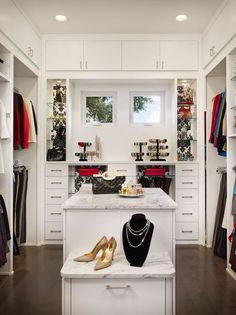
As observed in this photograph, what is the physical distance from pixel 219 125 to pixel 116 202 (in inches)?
82.4

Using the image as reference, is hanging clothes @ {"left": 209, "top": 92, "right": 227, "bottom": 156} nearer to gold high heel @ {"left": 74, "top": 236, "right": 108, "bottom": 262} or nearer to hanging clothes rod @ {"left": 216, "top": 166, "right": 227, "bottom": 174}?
hanging clothes rod @ {"left": 216, "top": 166, "right": 227, "bottom": 174}

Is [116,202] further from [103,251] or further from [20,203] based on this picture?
[20,203]

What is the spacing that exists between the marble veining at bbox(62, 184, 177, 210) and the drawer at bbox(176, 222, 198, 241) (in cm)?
185

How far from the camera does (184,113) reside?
468 cm

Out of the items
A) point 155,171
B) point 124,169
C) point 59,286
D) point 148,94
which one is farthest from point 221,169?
point 59,286

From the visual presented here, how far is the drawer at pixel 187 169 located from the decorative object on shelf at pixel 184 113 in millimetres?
153

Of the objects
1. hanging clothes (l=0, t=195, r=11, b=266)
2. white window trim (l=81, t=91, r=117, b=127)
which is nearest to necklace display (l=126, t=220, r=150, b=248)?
hanging clothes (l=0, t=195, r=11, b=266)

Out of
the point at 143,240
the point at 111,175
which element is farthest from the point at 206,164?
the point at 143,240

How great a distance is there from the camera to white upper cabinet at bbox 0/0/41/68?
10.7 feet

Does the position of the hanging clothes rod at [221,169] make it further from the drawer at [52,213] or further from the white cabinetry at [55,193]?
the drawer at [52,213]

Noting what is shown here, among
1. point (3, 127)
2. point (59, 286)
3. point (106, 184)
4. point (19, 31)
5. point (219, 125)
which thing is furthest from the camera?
point (219, 125)

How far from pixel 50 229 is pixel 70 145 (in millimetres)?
1245

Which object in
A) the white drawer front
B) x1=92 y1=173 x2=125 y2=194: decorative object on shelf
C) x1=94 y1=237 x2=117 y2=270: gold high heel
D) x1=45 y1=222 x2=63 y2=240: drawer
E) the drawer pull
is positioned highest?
x1=92 y1=173 x2=125 y2=194: decorative object on shelf

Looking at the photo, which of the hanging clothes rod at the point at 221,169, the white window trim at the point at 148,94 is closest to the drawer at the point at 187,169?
the hanging clothes rod at the point at 221,169
